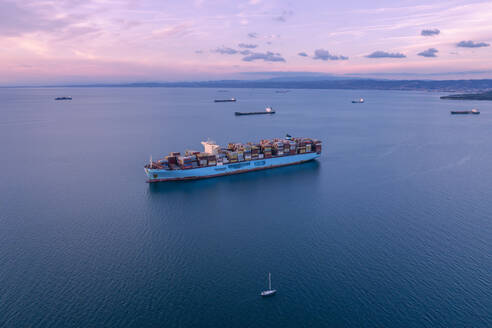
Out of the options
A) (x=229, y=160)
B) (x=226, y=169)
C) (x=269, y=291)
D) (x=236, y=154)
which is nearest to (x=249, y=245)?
(x=269, y=291)

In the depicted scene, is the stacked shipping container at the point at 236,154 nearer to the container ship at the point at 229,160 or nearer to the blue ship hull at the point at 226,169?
the container ship at the point at 229,160

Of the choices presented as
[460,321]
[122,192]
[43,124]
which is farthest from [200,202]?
[43,124]

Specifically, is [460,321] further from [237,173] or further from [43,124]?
[43,124]

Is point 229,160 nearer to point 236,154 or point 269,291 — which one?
point 236,154

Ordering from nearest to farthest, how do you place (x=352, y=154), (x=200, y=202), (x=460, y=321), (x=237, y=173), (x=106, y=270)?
(x=460, y=321) → (x=106, y=270) → (x=200, y=202) → (x=237, y=173) → (x=352, y=154)

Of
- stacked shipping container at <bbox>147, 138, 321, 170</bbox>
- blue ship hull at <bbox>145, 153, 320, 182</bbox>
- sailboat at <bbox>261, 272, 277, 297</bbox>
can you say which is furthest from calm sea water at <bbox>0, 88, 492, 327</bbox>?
stacked shipping container at <bbox>147, 138, 321, 170</bbox>

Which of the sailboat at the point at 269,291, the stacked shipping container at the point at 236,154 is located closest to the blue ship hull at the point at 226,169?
the stacked shipping container at the point at 236,154
